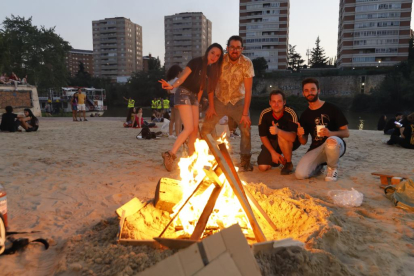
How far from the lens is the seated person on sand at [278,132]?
4.66 metres

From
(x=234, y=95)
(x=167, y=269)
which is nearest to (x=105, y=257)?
(x=167, y=269)

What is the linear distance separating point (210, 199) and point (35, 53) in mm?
44179

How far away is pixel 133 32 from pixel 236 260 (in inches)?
5860

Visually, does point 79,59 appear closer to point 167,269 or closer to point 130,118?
point 130,118

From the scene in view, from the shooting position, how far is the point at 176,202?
294cm

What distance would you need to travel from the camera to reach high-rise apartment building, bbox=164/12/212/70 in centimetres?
12462

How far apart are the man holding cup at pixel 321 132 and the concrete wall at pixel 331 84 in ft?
173

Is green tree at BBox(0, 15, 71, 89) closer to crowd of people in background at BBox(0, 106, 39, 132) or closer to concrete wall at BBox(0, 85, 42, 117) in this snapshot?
concrete wall at BBox(0, 85, 42, 117)

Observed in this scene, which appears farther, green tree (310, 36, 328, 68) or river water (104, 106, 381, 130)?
green tree (310, 36, 328, 68)

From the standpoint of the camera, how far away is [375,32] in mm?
66375

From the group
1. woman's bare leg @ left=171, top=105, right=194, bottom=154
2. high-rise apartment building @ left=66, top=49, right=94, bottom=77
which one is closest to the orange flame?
woman's bare leg @ left=171, top=105, right=194, bottom=154

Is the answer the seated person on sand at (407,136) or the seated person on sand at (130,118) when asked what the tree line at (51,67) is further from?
the seated person on sand at (407,136)

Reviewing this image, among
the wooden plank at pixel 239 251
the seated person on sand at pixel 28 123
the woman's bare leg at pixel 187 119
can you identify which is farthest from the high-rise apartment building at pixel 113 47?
the wooden plank at pixel 239 251

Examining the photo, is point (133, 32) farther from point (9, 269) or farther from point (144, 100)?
point (9, 269)
